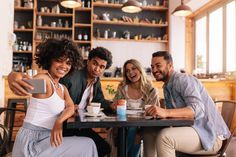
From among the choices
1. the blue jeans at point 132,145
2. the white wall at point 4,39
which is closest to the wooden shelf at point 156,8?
the white wall at point 4,39

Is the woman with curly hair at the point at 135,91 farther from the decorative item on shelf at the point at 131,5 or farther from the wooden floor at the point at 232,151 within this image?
the decorative item on shelf at the point at 131,5

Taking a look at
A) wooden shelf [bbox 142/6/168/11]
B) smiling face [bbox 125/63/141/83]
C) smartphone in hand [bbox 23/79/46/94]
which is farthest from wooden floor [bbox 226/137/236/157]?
wooden shelf [bbox 142/6/168/11]

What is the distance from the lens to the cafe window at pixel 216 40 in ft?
19.0

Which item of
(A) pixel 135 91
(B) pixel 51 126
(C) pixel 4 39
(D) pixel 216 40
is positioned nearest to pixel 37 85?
(B) pixel 51 126

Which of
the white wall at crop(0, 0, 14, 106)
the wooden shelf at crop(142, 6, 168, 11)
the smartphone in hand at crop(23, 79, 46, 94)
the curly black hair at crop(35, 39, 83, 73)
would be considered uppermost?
the wooden shelf at crop(142, 6, 168, 11)

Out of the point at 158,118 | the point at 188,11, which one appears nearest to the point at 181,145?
the point at 158,118

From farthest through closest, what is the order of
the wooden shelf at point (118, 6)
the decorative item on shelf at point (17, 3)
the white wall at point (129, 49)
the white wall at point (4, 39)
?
1. the white wall at point (129, 49)
2. the wooden shelf at point (118, 6)
3. the decorative item on shelf at point (17, 3)
4. the white wall at point (4, 39)

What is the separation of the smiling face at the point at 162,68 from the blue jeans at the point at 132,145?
57 cm

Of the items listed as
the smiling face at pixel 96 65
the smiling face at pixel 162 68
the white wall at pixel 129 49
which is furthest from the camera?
the white wall at pixel 129 49

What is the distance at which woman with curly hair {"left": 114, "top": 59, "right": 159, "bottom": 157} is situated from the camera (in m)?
2.62

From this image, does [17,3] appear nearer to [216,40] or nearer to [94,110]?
[216,40]

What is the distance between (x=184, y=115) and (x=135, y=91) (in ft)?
3.05

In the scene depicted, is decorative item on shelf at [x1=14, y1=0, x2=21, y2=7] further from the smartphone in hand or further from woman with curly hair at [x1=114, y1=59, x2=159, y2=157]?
the smartphone in hand

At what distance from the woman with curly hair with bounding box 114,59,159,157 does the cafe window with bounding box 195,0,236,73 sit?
3.39 m
